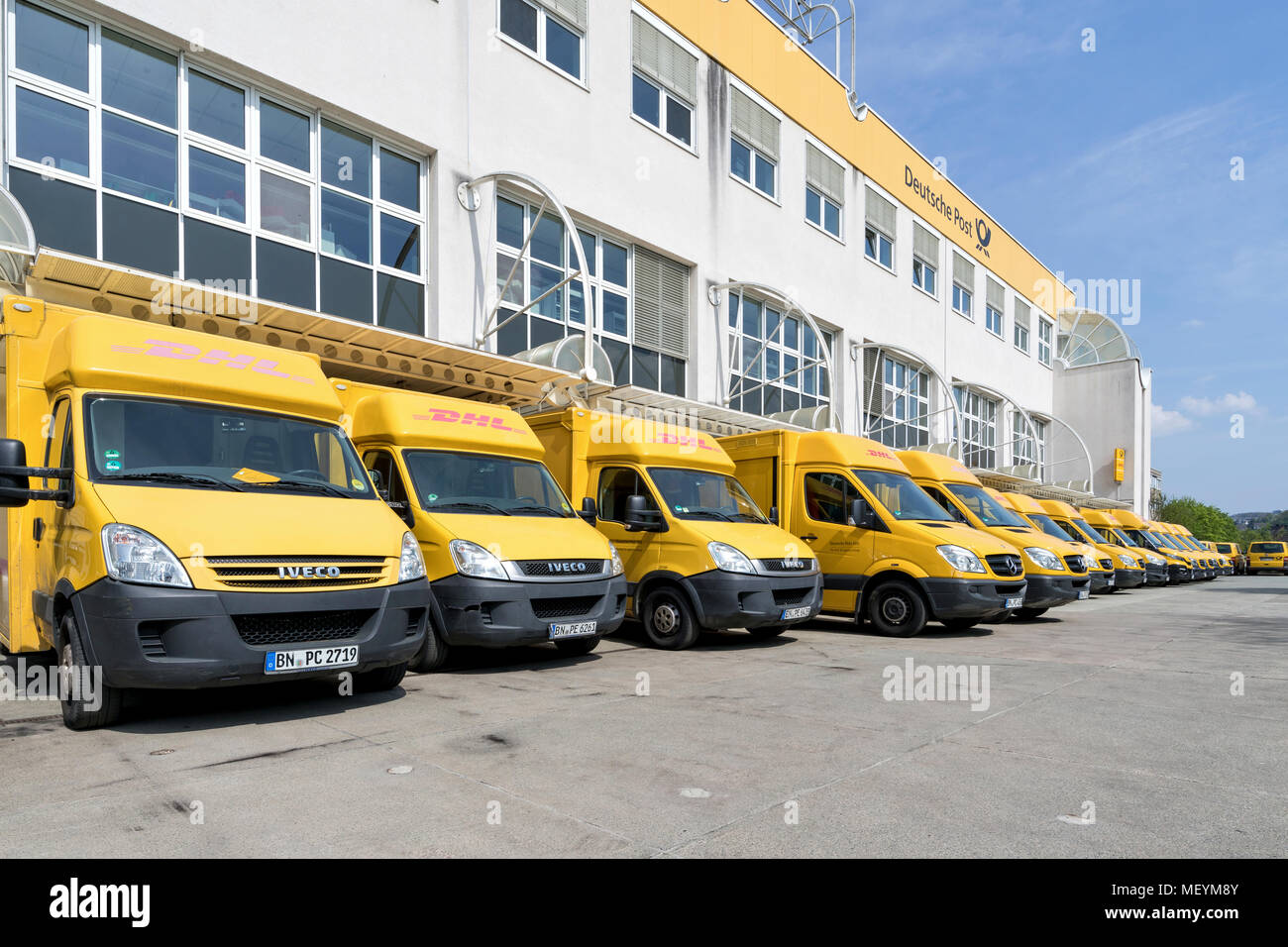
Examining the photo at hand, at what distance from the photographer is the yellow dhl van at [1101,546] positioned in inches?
867

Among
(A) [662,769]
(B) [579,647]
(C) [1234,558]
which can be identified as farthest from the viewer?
(C) [1234,558]

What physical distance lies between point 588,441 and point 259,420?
466 cm

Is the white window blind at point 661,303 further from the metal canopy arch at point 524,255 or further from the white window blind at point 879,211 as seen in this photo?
the white window blind at point 879,211

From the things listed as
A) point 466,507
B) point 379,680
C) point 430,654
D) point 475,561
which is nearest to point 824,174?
point 466,507

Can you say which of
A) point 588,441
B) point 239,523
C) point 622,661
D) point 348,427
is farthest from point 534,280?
point 239,523

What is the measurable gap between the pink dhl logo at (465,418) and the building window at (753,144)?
14.0 meters

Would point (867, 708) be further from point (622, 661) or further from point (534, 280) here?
point (534, 280)

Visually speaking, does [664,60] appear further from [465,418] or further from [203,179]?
[465,418]

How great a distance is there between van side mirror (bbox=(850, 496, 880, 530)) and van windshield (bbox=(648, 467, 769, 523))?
1.34 metres

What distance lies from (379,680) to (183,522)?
6.52 ft

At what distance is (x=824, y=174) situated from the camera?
984 inches

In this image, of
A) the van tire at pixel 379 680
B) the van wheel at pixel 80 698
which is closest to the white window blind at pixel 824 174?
the van tire at pixel 379 680

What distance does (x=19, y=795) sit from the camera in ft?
13.6

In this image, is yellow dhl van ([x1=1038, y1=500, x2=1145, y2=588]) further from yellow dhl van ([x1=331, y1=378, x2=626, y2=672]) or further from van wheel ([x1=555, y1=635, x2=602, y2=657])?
yellow dhl van ([x1=331, y1=378, x2=626, y2=672])
